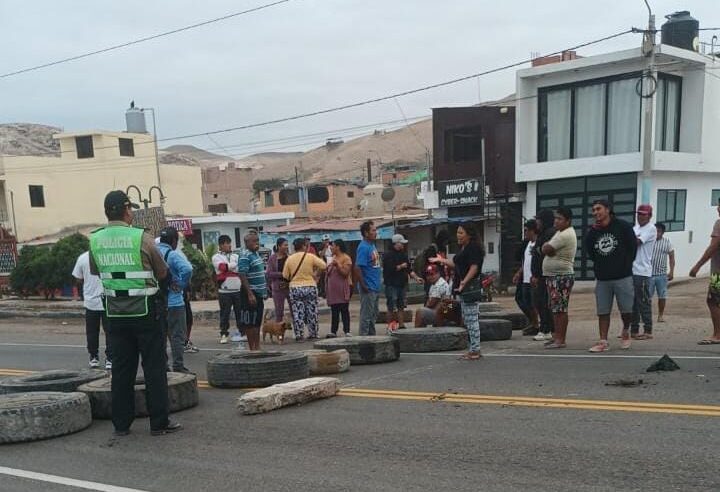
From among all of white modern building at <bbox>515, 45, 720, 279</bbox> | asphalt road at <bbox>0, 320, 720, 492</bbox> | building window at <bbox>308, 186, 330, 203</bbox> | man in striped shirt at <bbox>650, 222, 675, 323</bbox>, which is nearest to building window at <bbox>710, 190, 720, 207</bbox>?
white modern building at <bbox>515, 45, 720, 279</bbox>

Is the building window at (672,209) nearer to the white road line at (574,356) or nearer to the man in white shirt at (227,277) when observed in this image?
the white road line at (574,356)

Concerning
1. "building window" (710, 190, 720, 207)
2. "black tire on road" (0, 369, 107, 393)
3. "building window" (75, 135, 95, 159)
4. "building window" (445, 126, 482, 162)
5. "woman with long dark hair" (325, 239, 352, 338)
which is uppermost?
"building window" (75, 135, 95, 159)

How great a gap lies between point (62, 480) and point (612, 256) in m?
6.84

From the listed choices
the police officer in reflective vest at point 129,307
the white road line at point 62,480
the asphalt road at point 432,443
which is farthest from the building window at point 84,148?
the white road line at point 62,480

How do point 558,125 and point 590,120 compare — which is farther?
point 558,125

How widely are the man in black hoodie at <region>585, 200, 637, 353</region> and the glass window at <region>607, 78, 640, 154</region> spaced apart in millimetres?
16633

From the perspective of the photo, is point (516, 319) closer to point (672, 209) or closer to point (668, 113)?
point (672, 209)

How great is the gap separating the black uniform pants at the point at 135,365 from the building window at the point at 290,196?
172ft

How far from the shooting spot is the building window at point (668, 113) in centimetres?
2319

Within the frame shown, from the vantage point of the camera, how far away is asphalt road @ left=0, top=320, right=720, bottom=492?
4270 millimetres

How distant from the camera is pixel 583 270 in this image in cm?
2417

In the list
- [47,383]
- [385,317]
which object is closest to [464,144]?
[385,317]

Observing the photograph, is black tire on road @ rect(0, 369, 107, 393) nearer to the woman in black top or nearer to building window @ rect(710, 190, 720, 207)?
the woman in black top

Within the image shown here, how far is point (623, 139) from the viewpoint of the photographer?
77.2ft
